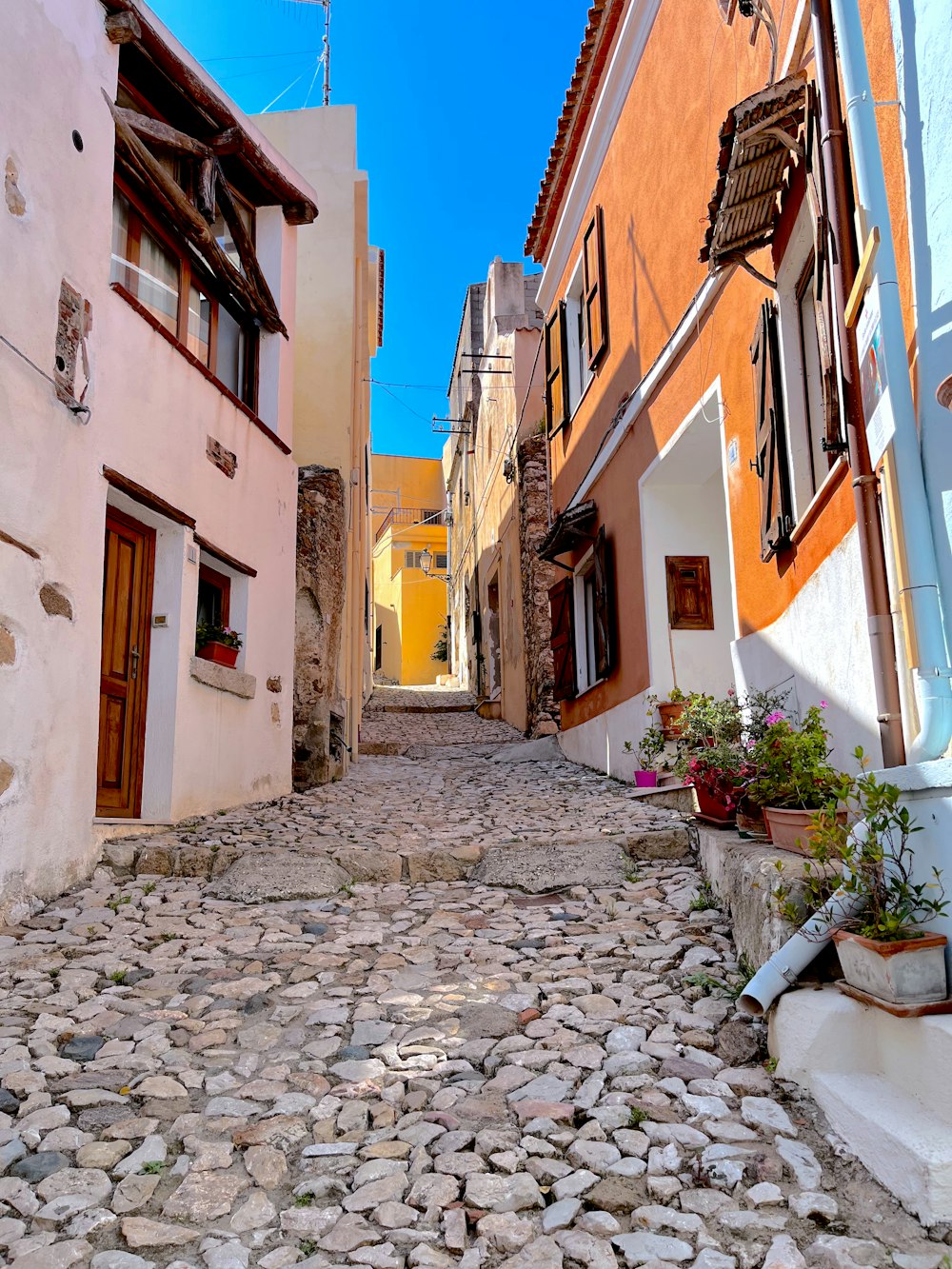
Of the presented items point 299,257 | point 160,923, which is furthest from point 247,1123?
point 299,257

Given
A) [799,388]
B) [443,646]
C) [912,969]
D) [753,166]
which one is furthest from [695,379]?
[443,646]

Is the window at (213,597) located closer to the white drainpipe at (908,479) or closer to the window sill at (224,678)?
the window sill at (224,678)

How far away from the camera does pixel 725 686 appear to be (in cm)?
753

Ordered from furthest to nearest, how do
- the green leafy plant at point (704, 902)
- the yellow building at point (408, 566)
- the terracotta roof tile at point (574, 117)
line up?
the yellow building at point (408, 566) → the terracotta roof tile at point (574, 117) → the green leafy plant at point (704, 902)

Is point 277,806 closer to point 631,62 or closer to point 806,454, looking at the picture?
point 806,454

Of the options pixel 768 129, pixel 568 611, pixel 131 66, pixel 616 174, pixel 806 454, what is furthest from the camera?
pixel 568 611

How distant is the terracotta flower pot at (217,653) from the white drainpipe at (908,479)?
16.4 ft

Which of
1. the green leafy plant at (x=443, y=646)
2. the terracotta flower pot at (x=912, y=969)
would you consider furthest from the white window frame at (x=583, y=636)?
the green leafy plant at (x=443, y=646)

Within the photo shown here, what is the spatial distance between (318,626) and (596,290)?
4165 mm

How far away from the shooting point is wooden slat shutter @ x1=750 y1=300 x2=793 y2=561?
493 centimetres

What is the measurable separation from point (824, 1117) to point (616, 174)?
26.9 feet

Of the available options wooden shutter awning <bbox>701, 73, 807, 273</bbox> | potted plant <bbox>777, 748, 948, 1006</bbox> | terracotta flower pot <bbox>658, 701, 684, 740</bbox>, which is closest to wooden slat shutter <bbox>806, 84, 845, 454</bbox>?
wooden shutter awning <bbox>701, 73, 807, 273</bbox>

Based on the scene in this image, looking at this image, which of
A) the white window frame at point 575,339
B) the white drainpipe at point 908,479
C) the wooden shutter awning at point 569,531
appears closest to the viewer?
the white drainpipe at point 908,479

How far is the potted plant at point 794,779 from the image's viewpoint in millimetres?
3882
